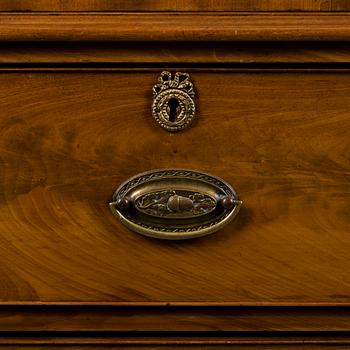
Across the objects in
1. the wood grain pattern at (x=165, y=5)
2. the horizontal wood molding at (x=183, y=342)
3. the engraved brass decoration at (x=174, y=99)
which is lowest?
the horizontal wood molding at (x=183, y=342)

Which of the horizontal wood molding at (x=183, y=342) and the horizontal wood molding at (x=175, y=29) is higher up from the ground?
the horizontal wood molding at (x=175, y=29)

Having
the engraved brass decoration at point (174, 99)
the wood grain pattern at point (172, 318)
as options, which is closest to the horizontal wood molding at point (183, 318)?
the wood grain pattern at point (172, 318)

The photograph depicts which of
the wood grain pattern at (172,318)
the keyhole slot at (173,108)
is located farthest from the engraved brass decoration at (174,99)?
the wood grain pattern at (172,318)

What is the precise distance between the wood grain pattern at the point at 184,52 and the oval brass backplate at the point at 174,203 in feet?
0.28

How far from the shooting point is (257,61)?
1.71 ft

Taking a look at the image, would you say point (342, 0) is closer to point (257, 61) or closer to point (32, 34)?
point (257, 61)

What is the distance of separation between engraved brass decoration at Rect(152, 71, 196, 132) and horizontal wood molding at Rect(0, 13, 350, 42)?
0.03m

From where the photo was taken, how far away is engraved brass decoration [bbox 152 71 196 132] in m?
0.53

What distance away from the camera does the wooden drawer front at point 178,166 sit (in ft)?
1.74

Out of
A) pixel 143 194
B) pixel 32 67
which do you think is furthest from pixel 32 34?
pixel 143 194

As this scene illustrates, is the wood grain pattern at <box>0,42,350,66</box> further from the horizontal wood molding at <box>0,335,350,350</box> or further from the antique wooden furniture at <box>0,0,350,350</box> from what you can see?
the horizontal wood molding at <box>0,335,350,350</box>

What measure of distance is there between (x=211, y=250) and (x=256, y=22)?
0.17 metres

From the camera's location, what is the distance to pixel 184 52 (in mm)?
523

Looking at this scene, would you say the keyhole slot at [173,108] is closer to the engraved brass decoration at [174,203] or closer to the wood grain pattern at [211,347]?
the engraved brass decoration at [174,203]
